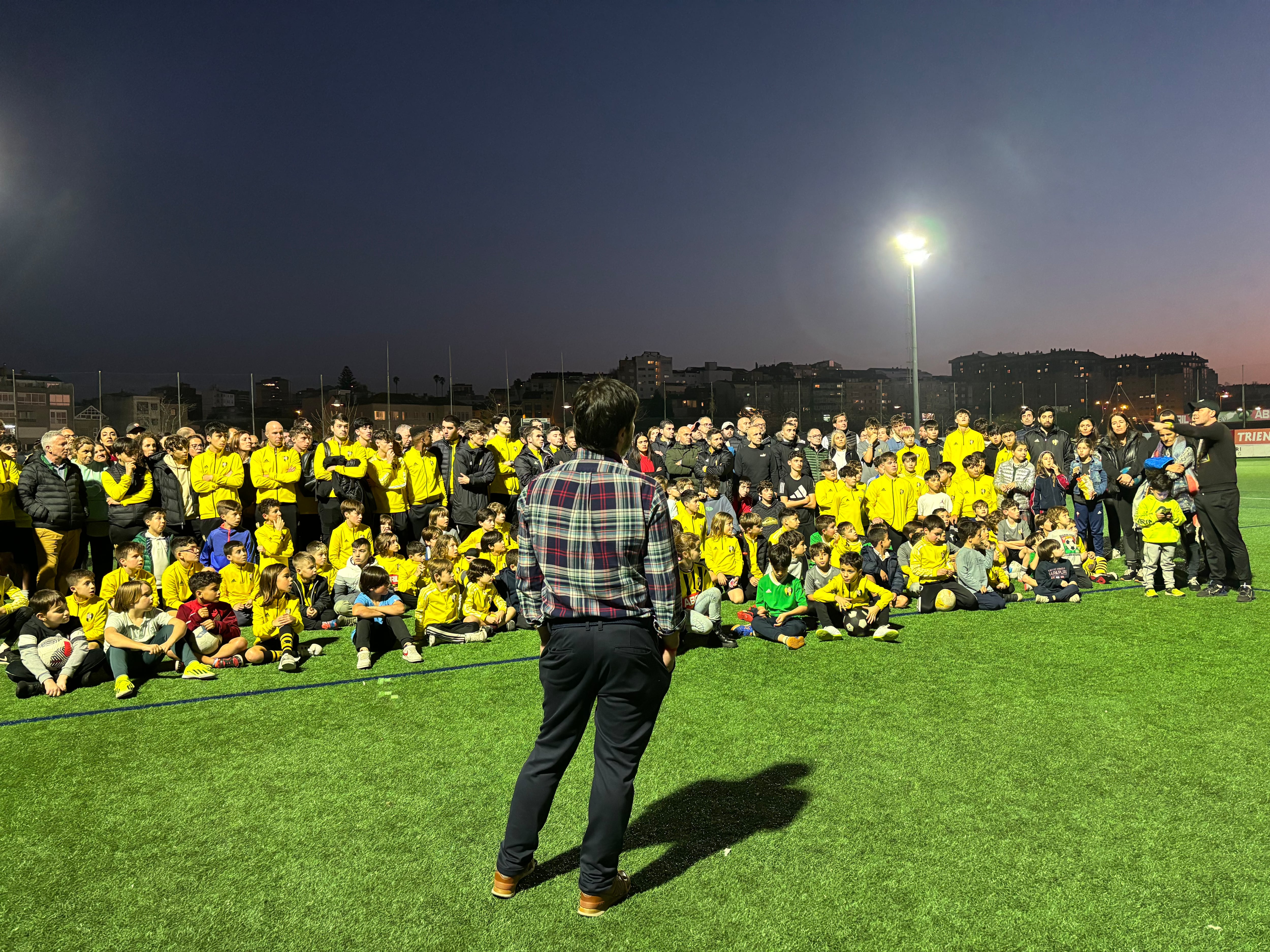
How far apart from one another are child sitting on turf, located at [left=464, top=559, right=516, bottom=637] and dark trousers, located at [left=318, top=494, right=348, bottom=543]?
183 cm

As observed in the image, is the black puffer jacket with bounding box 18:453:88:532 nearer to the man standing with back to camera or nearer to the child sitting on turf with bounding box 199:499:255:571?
the child sitting on turf with bounding box 199:499:255:571

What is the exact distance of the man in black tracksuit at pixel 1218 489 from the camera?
7621mm

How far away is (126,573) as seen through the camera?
6488mm

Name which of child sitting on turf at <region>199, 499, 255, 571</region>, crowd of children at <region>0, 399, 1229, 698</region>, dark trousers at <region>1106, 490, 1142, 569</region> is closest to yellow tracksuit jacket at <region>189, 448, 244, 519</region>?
crowd of children at <region>0, 399, 1229, 698</region>

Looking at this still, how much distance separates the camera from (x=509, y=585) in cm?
775

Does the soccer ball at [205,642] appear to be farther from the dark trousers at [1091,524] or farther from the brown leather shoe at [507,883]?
the dark trousers at [1091,524]

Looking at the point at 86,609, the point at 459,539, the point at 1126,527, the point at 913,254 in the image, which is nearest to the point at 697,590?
the point at 459,539

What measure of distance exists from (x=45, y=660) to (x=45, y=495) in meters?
2.61

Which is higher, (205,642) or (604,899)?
(205,642)

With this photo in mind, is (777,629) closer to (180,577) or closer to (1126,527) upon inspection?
(180,577)

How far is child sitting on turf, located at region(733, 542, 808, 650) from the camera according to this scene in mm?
6715

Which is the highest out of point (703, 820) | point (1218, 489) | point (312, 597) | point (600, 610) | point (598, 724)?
point (600, 610)

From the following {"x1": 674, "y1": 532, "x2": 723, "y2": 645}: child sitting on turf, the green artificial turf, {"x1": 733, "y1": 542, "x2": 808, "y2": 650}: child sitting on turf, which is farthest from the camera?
{"x1": 733, "y1": 542, "x2": 808, "y2": 650}: child sitting on turf

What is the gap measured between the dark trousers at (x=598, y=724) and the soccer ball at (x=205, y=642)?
14.2 ft
